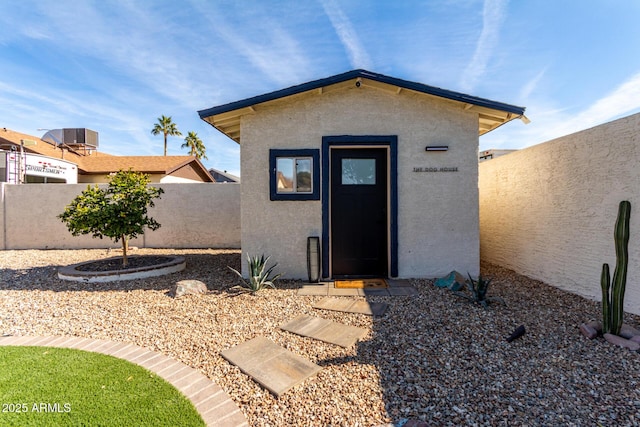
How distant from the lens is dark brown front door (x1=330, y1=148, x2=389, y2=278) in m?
6.20

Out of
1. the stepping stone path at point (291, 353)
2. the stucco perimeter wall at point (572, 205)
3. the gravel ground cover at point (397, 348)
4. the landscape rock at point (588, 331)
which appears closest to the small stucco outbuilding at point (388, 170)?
the gravel ground cover at point (397, 348)

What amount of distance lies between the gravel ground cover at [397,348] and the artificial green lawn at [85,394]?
1.36 feet

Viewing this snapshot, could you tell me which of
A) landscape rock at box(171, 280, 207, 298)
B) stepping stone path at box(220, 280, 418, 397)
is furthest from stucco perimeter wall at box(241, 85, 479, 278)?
stepping stone path at box(220, 280, 418, 397)

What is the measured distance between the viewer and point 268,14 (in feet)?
22.5

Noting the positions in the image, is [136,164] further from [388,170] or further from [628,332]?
[628,332]

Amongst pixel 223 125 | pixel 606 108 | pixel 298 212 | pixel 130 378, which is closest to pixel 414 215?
pixel 298 212

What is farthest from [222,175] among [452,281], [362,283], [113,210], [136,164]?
[452,281]

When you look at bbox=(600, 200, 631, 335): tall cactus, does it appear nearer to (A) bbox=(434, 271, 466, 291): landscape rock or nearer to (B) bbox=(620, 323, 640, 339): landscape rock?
(B) bbox=(620, 323, 640, 339): landscape rock

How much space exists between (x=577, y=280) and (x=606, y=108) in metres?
7.40

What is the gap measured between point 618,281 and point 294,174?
5.20 meters

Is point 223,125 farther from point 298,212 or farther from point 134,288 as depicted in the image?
point 134,288

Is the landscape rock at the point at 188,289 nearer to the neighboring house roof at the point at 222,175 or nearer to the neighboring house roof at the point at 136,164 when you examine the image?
the neighboring house roof at the point at 136,164

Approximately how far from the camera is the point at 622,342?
10.4ft

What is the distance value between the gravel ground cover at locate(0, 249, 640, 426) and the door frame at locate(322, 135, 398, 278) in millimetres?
920
